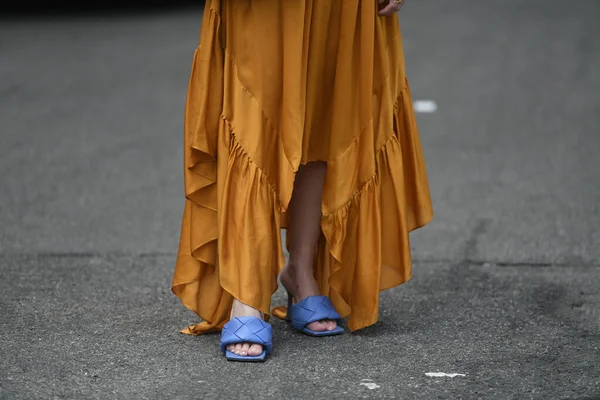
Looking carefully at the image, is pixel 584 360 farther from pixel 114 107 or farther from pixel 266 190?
pixel 114 107

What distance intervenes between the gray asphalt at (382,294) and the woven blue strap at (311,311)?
0.19ft

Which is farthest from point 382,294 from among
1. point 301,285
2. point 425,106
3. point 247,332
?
point 425,106

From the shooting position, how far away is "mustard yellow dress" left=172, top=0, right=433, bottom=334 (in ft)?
10.6

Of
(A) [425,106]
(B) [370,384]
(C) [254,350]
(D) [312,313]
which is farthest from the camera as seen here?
(A) [425,106]

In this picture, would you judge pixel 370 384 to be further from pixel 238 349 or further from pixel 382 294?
pixel 382 294

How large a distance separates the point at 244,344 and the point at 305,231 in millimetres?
489

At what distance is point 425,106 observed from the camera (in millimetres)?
7859

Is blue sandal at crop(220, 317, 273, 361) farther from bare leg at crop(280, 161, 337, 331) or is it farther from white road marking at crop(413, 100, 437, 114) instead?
white road marking at crop(413, 100, 437, 114)

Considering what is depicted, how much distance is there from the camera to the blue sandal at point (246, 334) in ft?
10.5

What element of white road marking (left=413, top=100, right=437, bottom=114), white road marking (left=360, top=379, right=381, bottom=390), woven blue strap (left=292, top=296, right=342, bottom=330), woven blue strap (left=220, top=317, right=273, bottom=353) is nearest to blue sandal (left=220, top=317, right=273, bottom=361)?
woven blue strap (left=220, top=317, right=273, bottom=353)

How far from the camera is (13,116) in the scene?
25.1 feet

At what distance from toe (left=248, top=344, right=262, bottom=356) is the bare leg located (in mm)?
303

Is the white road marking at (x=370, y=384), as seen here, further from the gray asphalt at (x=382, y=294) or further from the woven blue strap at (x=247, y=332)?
the woven blue strap at (x=247, y=332)

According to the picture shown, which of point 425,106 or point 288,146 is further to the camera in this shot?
point 425,106
